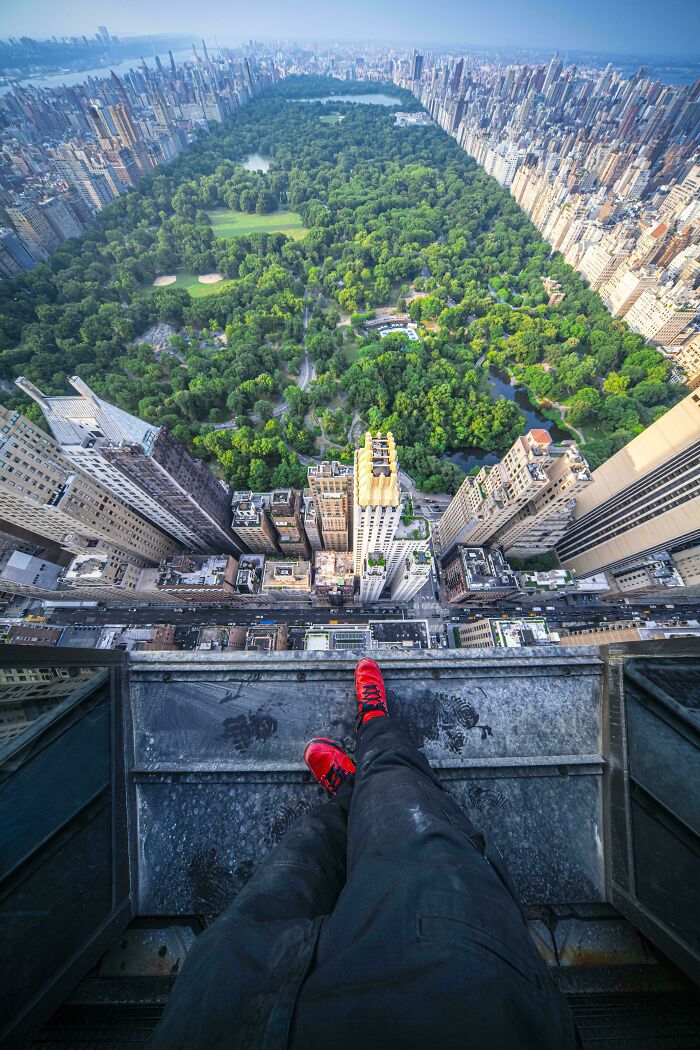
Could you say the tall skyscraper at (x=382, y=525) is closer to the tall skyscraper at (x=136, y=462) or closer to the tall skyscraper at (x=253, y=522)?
the tall skyscraper at (x=253, y=522)

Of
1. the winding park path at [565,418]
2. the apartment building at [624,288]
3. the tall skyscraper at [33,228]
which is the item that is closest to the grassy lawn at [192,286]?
the tall skyscraper at [33,228]

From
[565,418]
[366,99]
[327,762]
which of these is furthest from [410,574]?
[366,99]

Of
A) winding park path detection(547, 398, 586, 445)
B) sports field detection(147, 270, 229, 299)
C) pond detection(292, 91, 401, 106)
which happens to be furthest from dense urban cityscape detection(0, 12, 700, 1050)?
pond detection(292, 91, 401, 106)

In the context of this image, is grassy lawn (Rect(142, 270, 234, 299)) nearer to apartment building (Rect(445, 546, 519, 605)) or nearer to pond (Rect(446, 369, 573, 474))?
pond (Rect(446, 369, 573, 474))

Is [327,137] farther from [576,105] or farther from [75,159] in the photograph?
[576,105]

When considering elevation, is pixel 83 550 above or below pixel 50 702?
above

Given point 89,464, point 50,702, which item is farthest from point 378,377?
point 50,702

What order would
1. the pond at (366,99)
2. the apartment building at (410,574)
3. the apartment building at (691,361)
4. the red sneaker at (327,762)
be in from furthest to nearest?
the pond at (366,99), the apartment building at (691,361), the apartment building at (410,574), the red sneaker at (327,762)
